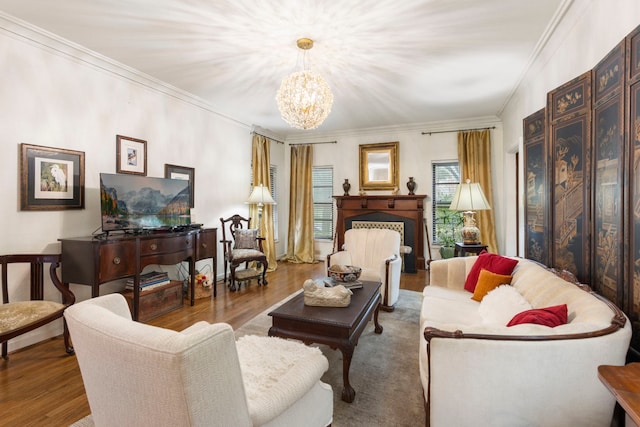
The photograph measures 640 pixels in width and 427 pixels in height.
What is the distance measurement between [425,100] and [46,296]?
506 cm

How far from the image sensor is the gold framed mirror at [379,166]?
6.07 metres

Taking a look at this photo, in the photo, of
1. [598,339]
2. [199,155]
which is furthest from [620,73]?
[199,155]

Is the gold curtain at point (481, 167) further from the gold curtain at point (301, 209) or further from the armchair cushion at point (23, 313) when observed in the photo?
the armchair cushion at point (23, 313)

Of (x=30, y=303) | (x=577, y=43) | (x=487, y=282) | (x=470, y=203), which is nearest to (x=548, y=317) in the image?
(x=487, y=282)

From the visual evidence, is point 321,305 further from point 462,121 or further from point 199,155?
point 462,121

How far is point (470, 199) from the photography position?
3.90 metres

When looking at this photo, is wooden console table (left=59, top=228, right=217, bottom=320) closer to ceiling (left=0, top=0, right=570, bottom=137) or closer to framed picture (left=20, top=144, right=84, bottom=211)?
framed picture (left=20, top=144, right=84, bottom=211)

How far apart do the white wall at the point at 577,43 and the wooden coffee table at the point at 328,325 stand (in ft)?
7.54

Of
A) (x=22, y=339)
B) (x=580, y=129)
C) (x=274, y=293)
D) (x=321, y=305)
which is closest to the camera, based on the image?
(x=580, y=129)

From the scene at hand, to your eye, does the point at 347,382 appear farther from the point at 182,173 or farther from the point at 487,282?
the point at 182,173

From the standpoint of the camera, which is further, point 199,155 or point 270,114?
point 270,114

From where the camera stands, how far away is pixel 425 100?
4.56 meters

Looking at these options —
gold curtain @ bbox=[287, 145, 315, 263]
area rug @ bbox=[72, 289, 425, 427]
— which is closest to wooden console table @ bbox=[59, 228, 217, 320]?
area rug @ bbox=[72, 289, 425, 427]

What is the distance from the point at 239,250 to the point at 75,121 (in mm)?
2509
